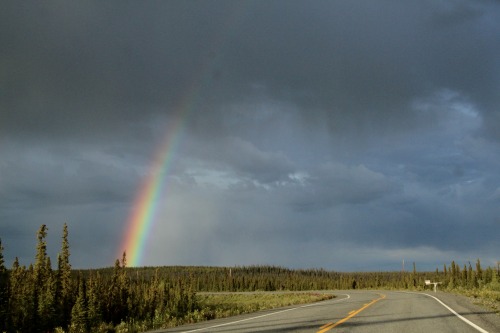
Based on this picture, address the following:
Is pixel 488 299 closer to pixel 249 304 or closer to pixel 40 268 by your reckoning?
pixel 249 304

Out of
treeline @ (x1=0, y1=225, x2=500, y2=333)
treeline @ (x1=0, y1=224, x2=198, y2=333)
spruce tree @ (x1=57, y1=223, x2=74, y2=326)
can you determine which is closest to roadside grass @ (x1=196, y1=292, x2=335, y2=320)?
treeline @ (x1=0, y1=225, x2=500, y2=333)

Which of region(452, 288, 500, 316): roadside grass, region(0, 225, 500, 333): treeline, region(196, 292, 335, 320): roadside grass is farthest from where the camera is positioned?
region(0, 225, 500, 333): treeline

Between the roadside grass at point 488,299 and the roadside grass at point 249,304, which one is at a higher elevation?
the roadside grass at point 488,299

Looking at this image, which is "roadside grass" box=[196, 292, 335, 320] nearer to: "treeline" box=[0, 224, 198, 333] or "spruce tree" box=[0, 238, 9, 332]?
"treeline" box=[0, 224, 198, 333]

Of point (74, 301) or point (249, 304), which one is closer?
point (74, 301)

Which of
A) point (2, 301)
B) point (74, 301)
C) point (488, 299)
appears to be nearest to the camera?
point (2, 301)

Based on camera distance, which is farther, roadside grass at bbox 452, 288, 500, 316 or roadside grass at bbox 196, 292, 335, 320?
roadside grass at bbox 196, 292, 335, 320

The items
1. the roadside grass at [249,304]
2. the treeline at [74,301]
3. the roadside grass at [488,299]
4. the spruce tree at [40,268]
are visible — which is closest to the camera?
the roadside grass at [488,299]

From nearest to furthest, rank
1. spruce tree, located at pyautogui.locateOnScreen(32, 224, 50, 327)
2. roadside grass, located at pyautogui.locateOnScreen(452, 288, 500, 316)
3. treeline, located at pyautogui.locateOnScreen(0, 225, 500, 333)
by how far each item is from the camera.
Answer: roadside grass, located at pyautogui.locateOnScreen(452, 288, 500, 316)
treeline, located at pyautogui.locateOnScreen(0, 225, 500, 333)
spruce tree, located at pyautogui.locateOnScreen(32, 224, 50, 327)

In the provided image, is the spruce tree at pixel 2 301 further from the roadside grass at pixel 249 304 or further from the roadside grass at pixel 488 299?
the roadside grass at pixel 488 299

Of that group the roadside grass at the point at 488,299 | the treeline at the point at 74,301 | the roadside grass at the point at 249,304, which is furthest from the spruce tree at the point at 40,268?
the roadside grass at the point at 488,299

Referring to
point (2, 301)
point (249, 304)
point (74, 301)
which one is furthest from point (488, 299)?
point (2, 301)

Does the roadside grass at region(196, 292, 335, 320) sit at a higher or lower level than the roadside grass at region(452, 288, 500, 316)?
lower

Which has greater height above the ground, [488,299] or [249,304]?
[488,299]
